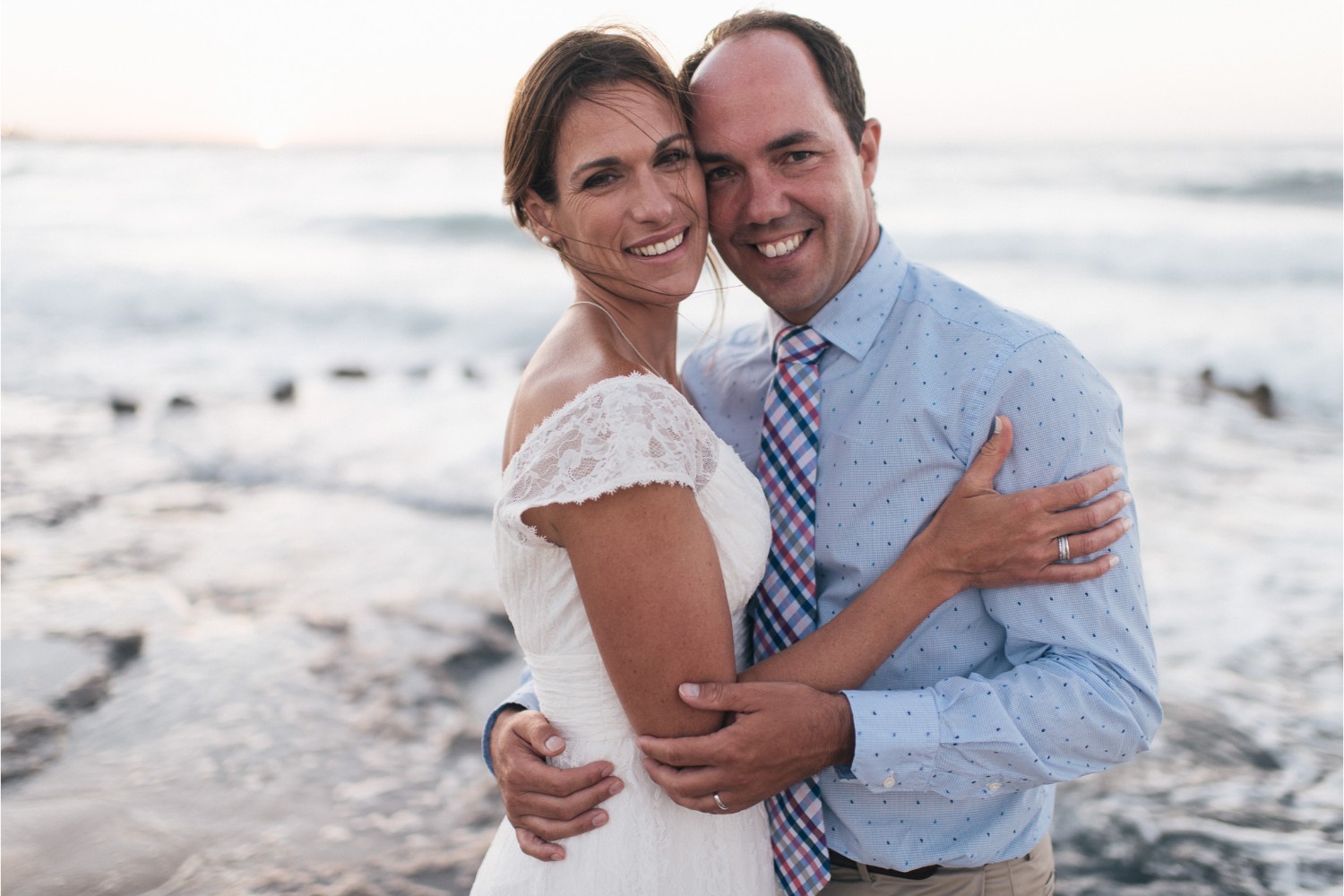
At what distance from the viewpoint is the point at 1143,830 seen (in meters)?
3.90

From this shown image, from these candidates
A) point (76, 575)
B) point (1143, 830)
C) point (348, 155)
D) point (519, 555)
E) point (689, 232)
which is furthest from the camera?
point (348, 155)

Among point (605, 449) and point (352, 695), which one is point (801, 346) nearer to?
point (605, 449)

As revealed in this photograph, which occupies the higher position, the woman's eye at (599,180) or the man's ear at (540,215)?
the woman's eye at (599,180)

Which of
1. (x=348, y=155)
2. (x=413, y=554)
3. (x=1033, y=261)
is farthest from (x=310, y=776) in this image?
(x=348, y=155)

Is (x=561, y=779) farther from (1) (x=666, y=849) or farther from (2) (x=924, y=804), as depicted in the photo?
(2) (x=924, y=804)

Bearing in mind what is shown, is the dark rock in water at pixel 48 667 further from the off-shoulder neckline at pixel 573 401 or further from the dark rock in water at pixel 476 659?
the off-shoulder neckline at pixel 573 401

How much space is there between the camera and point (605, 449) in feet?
5.70

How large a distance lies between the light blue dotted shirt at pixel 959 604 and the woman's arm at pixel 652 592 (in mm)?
344

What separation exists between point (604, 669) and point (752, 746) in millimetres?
345

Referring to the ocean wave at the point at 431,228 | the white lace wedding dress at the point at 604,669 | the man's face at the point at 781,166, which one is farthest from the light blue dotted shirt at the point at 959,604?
the ocean wave at the point at 431,228

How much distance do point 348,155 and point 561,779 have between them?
1299 inches

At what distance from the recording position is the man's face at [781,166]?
232 cm

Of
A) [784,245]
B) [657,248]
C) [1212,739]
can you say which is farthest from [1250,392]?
[657,248]

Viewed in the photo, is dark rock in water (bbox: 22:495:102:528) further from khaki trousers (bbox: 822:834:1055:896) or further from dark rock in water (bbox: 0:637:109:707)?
khaki trousers (bbox: 822:834:1055:896)
